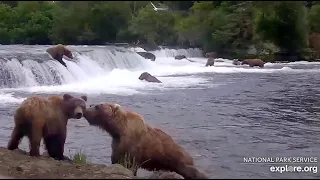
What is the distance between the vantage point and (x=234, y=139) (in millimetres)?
11711

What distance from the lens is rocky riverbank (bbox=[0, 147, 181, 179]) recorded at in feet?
23.5

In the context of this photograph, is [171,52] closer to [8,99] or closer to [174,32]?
[174,32]

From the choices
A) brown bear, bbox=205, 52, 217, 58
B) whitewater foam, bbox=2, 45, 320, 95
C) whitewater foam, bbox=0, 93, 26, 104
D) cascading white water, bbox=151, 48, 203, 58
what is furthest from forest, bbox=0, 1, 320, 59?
whitewater foam, bbox=0, 93, 26, 104

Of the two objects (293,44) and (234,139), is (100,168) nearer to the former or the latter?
(234,139)

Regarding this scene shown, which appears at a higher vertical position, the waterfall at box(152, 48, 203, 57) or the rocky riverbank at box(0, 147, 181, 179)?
the waterfall at box(152, 48, 203, 57)

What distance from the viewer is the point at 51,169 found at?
25.2ft

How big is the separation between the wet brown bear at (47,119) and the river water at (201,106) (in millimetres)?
1370

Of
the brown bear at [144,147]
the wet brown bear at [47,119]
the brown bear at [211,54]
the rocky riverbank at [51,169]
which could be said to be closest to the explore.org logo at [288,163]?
the brown bear at [144,147]

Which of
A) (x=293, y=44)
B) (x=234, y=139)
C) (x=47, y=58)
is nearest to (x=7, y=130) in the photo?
(x=234, y=139)

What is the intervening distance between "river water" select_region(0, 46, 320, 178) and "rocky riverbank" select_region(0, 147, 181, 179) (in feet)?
5.24

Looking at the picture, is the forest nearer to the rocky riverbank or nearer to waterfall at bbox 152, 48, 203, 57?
waterfall at bbox 152, 48, 203, 57

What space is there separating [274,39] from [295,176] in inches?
1133

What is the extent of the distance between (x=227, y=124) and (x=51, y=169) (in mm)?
6877

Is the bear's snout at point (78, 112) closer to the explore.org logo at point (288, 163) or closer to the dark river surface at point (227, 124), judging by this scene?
the dark river surface at point (227, 124)
